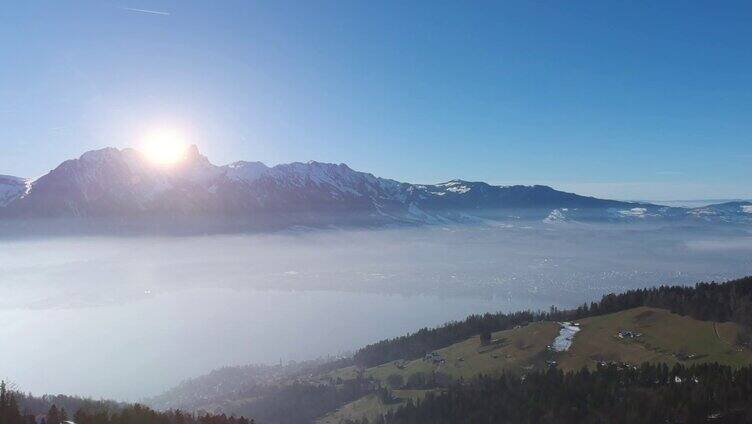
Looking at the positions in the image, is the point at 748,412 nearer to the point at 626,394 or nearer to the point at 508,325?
the point at 626,394

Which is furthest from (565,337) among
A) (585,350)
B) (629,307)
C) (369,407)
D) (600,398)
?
(369,407)

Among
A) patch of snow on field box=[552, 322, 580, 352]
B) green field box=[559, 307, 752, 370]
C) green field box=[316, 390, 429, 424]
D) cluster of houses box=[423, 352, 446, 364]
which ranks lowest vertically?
green field box=[316, 390, 429, 424]

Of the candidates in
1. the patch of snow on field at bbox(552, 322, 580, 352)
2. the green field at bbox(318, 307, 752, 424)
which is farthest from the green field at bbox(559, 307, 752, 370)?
the patch of snow on field at bbox(552, 322, 580, 352)

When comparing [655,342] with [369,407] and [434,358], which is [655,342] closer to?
[434,358]

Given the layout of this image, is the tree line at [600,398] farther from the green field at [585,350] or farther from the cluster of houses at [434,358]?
the cluster of houses at [434,358]

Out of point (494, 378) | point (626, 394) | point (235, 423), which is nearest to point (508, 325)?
point (494, 378)

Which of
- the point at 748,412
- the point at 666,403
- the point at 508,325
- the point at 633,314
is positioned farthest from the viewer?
the point at 508,325

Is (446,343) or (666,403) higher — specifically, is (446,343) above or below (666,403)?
below

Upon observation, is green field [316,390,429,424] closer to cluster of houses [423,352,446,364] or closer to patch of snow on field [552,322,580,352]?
cluster of houses [423,352,446,364]
